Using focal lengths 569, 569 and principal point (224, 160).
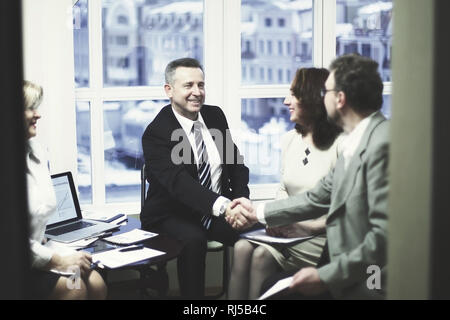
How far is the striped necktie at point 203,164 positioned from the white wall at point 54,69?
0.75 metres

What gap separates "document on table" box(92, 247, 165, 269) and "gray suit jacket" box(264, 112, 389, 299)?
797 millimetres

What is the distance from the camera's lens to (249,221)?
8.88 ft

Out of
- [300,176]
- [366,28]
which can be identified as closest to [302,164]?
[300,176]

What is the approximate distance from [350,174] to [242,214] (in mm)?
856

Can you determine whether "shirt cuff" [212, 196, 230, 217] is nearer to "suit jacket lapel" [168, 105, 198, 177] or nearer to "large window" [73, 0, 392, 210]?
"suit jacket lapel" [168, 105, 198, 177]

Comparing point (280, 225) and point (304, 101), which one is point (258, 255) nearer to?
point (280, 225)

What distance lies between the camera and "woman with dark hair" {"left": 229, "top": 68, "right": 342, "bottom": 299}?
2.50 meters

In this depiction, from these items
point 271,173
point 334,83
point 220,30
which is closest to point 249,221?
point 334,83

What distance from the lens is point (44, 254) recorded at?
2.27 metres

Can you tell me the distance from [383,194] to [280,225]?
723 millimetres

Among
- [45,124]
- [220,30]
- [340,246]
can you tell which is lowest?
[340,246]

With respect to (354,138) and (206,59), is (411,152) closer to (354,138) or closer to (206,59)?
(354,138)

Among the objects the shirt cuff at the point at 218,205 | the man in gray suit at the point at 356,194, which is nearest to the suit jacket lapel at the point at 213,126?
the shirt cuff at the point at 218,205

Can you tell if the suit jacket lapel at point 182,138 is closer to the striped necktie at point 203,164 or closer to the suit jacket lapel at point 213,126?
the striped necktie at point 203,164
